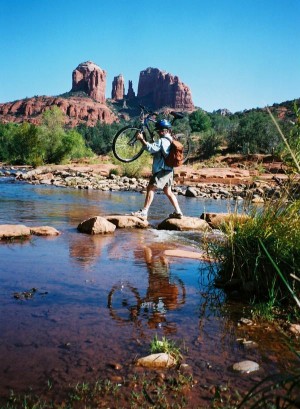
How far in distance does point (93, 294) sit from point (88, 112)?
160399mm

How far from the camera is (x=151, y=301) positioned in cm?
390

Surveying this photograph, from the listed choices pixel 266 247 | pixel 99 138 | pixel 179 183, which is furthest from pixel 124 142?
pixel 99 138

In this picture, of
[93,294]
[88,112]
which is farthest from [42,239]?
[88,112]

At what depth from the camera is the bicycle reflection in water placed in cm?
340

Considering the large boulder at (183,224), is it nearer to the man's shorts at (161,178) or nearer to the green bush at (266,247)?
the man's shorts at (161,178)

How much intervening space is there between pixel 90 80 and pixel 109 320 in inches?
7580

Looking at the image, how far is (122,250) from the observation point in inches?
246

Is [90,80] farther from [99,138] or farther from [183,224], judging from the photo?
[183,224]

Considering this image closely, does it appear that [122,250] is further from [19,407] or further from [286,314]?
[19,407]

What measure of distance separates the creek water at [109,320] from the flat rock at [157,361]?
9 centimetres

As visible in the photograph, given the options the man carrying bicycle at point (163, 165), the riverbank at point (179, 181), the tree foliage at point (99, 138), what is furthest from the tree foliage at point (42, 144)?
the man carrying bicycle at point (163, 165)

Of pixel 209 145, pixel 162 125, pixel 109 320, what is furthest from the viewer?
pixel 209 145

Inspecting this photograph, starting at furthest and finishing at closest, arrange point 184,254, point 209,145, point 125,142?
1. point 209,145
2. point 125,142
3. point 184,254

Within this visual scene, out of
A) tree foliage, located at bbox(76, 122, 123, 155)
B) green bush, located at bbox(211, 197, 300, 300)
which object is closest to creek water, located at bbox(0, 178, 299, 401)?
green bush, located at bbox(211, 197, 300, 300)
